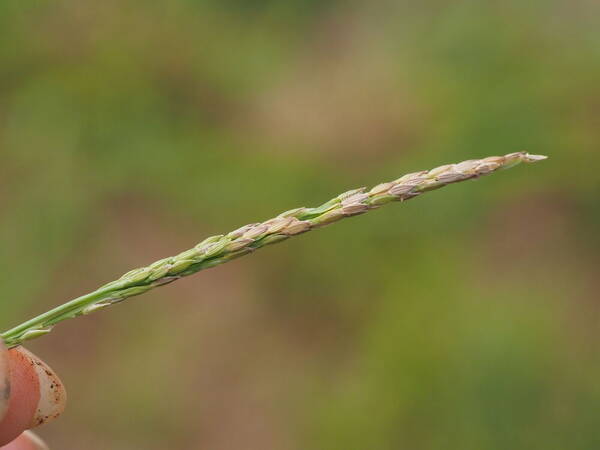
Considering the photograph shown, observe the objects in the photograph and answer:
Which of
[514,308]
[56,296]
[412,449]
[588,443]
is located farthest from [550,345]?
[56,296]

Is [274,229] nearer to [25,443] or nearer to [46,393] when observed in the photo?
[46,393]

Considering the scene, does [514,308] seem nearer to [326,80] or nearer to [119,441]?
[326,80]

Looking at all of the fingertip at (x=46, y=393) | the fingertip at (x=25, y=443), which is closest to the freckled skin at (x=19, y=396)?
the fingertip at (x=46, y=393)

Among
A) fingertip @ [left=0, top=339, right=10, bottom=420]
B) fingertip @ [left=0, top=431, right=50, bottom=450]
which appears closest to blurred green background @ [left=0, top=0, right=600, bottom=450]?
fingertip @ [left=0, top=431, right=50, bottom=450]

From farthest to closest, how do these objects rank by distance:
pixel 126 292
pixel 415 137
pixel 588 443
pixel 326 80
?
pixel 326 80 < pixel 415 137 < pixel 588 443 < pixel 126 292

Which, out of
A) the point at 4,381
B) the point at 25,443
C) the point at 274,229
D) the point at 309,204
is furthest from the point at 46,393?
the point at 309,204

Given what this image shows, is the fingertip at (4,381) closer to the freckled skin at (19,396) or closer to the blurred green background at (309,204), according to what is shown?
the freckled skin at (19,396)

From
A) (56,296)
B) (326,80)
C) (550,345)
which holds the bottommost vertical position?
(550,345)
